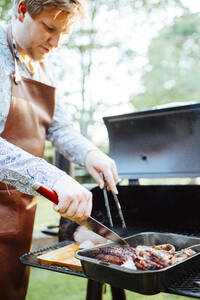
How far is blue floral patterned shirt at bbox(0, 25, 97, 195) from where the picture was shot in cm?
121

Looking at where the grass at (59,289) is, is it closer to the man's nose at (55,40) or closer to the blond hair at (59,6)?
the man's nose at (55,40)

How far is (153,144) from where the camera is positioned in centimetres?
231

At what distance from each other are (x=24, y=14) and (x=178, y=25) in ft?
27.0

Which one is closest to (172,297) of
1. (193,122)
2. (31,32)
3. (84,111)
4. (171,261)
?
(193,122)

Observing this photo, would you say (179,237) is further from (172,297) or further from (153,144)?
(172,297)

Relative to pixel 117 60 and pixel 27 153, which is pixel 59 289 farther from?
pixel 117 60

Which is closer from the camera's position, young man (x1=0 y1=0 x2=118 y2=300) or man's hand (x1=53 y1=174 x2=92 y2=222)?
man's hand (x1=53 y1=174 x2=92 y2=222)

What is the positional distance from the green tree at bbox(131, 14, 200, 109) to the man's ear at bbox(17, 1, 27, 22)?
23.9ft

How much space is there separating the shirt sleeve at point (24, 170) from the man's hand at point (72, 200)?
0.17 ft

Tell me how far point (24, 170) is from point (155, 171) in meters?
1.26

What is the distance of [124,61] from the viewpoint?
8.27m

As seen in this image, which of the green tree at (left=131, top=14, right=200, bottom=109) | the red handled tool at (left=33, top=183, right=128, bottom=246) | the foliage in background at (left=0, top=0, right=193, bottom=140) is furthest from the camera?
the green tree at (left=131, top=14, right=200, bottom=109)

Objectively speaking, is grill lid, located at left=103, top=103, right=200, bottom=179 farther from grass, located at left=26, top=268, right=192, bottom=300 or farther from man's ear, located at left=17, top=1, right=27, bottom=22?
grass, located at left=26, top=268, right=192, bottom=300

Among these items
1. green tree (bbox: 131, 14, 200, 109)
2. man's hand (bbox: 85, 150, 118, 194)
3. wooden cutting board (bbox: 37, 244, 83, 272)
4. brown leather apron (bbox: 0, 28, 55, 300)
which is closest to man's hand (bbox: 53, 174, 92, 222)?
wooden cutting board (bbox: 37, 244, 83, 272)
